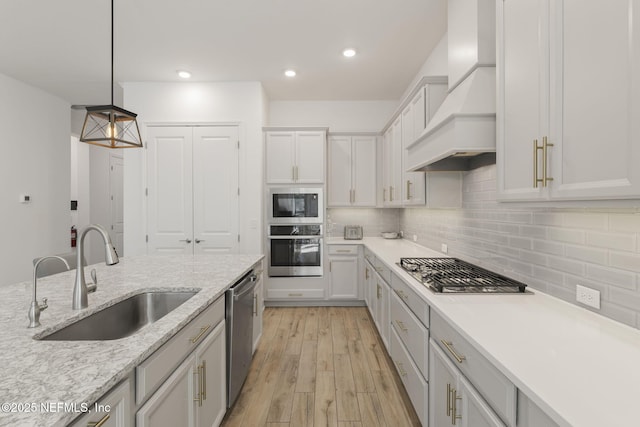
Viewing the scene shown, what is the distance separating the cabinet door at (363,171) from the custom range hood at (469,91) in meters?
2.29

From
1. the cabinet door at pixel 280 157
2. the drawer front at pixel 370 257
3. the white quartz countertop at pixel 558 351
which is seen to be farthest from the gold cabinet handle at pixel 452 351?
the cabinet door at pixel 280 157

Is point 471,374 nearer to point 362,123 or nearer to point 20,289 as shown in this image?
point 20,289

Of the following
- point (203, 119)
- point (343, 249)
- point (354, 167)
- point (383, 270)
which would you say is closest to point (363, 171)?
point (354, 167)

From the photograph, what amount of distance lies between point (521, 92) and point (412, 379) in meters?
1.71

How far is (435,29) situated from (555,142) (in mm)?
2255

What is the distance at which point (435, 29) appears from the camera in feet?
9.18

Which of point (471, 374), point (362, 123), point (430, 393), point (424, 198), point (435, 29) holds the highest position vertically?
point (435, 29)

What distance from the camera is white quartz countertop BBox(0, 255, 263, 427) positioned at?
0.74 m

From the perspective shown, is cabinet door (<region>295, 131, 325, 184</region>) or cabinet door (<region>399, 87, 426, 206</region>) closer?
cabinet door (<region>399, 87, 426, 206</region>)

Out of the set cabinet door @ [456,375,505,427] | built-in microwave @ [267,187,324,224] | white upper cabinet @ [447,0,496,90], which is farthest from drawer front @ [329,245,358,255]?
cabinet door @ [456,375,505,427]

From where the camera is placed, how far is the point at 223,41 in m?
3.00

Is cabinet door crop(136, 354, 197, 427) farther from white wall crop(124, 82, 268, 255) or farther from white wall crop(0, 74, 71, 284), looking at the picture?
white wall crop(0, 74, 71, 284)

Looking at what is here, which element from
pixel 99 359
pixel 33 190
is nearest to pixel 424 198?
pixel 99 359

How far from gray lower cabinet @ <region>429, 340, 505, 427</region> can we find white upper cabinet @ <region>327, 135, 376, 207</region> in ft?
9.68
